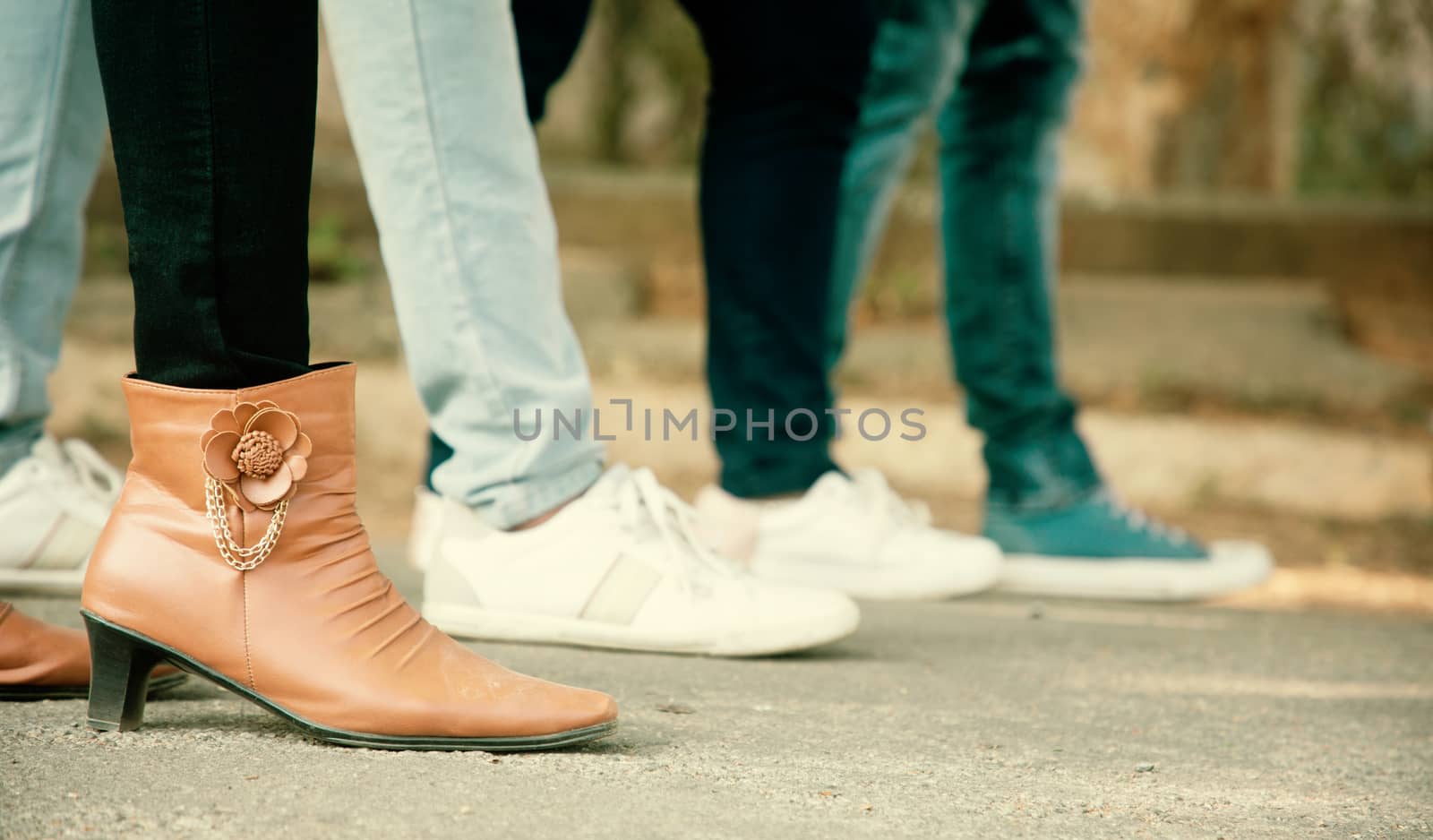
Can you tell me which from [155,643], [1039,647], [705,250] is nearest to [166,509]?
[155,643]

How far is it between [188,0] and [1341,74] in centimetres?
681

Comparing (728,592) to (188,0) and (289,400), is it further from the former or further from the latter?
(188,0)

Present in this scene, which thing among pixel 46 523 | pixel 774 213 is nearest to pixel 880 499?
pixel 774 213

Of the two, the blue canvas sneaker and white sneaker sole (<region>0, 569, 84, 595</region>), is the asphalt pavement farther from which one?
the blue canvas sneaker

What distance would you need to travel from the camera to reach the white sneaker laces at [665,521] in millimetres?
1191

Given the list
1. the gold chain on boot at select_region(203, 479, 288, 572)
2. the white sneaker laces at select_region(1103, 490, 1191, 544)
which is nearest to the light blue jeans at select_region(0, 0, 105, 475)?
the gold chain on boot at select_region(203, 479, 288, 572)

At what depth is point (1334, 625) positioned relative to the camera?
190 cm

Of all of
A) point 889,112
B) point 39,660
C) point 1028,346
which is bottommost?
point 39,660

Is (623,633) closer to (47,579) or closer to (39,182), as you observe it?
(47,579)

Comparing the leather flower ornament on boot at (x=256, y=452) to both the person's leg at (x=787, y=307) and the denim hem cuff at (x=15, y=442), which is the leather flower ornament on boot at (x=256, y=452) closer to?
the denim hem cuff at (x=15, y=442)

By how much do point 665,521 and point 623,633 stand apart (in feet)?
0.36

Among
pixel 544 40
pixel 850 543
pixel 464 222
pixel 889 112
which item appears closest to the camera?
pixel 464 222

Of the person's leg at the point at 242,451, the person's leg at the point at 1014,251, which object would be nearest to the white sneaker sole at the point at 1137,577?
the person's leg at the point at 1014,251

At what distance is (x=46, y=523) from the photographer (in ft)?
4.39
